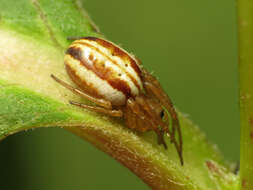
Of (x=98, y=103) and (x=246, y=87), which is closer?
(x=246, y=87)

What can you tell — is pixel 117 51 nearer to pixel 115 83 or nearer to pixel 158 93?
pixel 115 83

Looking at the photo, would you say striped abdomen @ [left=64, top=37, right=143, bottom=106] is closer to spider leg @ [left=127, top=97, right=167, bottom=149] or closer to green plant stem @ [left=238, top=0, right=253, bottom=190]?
spider leg @ [left=127, top=97, right=167, bottom=149]

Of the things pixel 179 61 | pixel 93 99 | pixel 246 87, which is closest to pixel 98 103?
pixel 93 99

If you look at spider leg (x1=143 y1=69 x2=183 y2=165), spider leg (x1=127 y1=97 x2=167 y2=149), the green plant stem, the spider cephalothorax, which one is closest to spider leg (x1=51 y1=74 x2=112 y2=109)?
the spider cephalothorax

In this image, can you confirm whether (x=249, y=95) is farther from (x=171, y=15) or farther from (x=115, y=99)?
(x=171, y=15)

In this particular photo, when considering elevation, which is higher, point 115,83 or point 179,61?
point 179,61

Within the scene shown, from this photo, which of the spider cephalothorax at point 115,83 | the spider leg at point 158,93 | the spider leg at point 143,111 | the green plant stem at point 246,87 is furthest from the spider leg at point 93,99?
the green plant stem at point 246,87

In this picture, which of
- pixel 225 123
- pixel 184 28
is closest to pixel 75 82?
pixel 184 28
